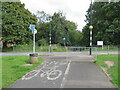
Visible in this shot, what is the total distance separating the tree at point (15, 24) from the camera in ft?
101

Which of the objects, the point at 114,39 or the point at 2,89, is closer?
the point at 2,89

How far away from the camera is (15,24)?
31.0 metres

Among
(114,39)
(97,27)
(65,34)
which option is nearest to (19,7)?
(65,34)

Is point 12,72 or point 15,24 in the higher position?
point 15,24

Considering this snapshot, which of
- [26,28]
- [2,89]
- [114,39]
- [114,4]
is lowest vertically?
[2,89]

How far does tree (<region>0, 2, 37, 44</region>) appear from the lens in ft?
101

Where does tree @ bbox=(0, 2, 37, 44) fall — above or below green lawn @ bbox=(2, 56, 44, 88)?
above

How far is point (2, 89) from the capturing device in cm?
568

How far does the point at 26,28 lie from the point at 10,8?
506cm

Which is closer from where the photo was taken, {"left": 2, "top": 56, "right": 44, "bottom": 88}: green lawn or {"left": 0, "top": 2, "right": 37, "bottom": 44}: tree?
{"left": 2, "top": 56, "right": 44, "bottom": 88}: green lawn

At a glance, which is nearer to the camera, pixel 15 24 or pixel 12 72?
pixel 12 72

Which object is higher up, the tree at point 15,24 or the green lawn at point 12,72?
the tree at point 15,24

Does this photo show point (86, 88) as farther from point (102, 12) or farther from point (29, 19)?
point (102, 12)

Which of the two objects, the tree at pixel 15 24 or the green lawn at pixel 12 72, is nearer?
the green lawn at pixel 12 72
